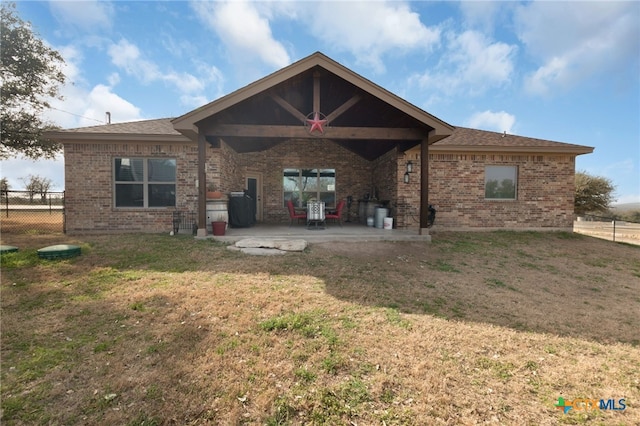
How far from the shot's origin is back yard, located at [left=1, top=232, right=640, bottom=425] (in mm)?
1913

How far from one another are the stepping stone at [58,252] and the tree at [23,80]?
759 centimetres

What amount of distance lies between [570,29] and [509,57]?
88.0 inches

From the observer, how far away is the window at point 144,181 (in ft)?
27.7

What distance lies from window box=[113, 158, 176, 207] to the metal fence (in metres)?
3.48

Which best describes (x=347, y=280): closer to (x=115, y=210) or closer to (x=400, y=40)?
(x=115, y=210)

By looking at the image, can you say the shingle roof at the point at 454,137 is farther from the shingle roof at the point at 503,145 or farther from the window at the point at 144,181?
the window at the point at 144,181

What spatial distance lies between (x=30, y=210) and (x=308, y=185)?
12177 millimetres

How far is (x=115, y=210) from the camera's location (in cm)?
837

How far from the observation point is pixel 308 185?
11531 mm

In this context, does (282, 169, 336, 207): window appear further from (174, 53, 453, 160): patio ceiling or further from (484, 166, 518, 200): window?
(484, 166, 518, 200): window

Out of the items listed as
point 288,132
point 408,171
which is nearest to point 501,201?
point 408,171

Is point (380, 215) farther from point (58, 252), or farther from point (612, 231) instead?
point (612, 231)

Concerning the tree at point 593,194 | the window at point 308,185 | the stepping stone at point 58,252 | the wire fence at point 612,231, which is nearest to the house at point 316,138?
the window at point 308,185

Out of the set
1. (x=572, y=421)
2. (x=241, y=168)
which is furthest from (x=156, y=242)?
(x=572, y=421)
